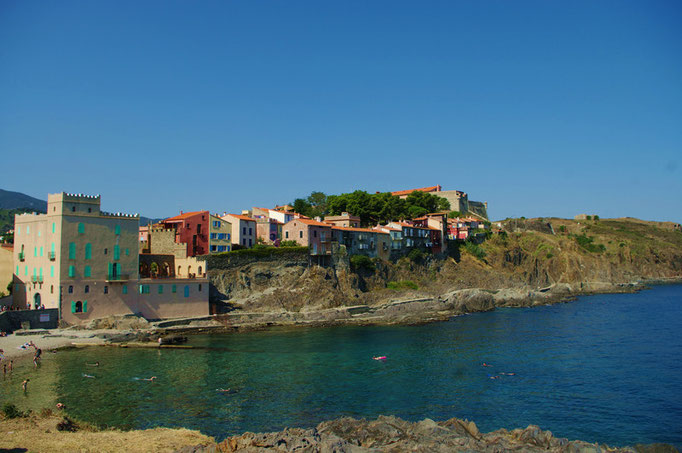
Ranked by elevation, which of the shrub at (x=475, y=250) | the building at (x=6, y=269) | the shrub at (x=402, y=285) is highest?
the shrub at (x=475, y=250)

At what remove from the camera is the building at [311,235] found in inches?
2357

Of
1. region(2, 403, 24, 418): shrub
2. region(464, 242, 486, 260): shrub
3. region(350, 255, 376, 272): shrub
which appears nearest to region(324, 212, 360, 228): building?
region(350, 255, 376, 272): shrub

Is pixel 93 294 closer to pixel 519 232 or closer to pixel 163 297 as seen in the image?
pixel 163 297

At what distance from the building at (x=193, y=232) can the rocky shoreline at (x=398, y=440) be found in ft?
131

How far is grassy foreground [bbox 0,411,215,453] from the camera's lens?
1708 cm

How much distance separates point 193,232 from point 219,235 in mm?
2912

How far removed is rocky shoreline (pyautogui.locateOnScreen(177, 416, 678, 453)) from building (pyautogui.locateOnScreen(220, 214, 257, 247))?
4310 cm

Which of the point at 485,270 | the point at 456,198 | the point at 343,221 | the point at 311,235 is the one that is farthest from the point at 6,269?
the point at 456,198

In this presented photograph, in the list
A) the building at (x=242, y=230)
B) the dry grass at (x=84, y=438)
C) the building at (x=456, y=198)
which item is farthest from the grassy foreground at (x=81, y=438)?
the building at (x=456, y=198)

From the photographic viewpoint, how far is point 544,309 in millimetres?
65688

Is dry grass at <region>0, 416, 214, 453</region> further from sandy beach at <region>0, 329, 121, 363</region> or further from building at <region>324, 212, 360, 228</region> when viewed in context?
building at <region>324, 212, 360, 228</region>

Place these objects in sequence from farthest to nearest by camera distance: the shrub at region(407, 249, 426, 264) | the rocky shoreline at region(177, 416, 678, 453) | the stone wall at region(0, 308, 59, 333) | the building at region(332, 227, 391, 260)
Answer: the shrub at region(407, 249, 426, 264)
the building at region(332, 227, 391, 260)
the stone wall at region(0, 308, 59, 333)
the rocky shoreline at region(177, 416, 678, 453)

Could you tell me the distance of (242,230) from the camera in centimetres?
6031

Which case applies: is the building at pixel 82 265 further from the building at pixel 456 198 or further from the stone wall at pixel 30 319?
the building at pixel 456 198
